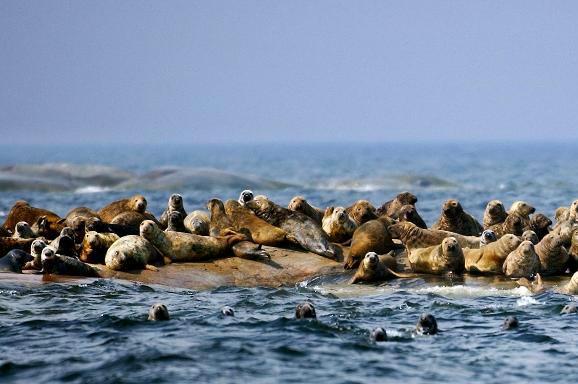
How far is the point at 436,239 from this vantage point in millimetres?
20469

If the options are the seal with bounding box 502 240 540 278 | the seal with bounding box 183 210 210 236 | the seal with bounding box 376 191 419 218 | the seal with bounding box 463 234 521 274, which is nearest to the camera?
the seal with bounding box 502 240 540 278

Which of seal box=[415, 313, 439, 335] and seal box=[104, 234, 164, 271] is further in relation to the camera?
seal box=[104, 234, 164, 271]

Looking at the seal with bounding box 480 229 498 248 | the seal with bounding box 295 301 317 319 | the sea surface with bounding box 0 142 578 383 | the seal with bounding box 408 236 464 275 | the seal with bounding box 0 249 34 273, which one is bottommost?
the sea surface with bounding box 0 142 578 383

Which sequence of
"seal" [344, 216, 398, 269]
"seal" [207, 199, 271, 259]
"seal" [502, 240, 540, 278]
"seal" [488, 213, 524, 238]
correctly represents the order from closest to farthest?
"seal" [502, 240, 540, 278] → "seal" [344, 216, 398, 269] → "seal" [207, 199, 271, 259] → "seal" [488, 213, 524, 238]

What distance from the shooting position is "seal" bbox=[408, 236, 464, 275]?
62.8ft

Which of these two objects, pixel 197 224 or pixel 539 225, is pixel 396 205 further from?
pixel 197 224

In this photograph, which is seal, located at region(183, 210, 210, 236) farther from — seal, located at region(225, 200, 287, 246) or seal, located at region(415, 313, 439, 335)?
seal, located at region(415, 313, 439, 335)

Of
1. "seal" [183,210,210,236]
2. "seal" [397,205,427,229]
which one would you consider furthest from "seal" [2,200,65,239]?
"seal" [397,205,427,229]

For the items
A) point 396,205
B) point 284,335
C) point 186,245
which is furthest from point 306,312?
point 396,205

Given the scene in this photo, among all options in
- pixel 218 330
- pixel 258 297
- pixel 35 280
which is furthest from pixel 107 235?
pixel 218 330

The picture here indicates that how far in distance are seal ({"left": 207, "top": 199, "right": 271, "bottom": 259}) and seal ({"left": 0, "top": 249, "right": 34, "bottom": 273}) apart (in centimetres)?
343

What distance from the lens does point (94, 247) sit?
19.8m

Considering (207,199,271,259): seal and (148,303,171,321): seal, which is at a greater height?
(207,199,271,259): seal

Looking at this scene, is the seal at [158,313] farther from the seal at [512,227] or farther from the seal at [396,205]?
the seal at [396,205]
